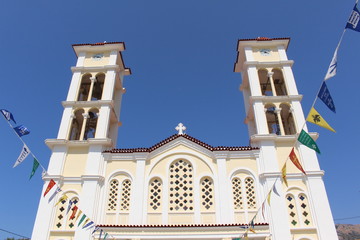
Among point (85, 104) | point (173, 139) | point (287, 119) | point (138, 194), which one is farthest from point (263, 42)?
point (138, 194)

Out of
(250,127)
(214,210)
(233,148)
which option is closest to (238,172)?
(233,148)

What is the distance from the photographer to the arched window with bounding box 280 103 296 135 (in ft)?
56.2

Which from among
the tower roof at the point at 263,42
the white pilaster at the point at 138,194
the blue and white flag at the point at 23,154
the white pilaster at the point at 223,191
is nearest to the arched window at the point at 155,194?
the white pilaster at the point at 138,194

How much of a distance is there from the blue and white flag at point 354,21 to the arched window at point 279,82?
11.5 m

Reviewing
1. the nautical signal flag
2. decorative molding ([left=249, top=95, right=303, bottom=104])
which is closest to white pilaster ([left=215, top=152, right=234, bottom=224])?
decorative molding ([left=249, top=95, right=303, bottom=104])

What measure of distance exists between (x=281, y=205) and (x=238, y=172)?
2586 mm

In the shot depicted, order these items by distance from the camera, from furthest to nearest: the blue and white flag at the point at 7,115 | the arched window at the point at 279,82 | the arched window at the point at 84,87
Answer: the arched window at the point at 84,87
the arched window at the point at 279,82
the blue and white flag at the point at 7,115

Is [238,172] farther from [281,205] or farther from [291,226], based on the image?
[291,226]

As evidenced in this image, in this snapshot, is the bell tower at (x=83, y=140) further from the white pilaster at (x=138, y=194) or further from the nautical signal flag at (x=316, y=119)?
the nautical signal flag at (x=316, y=119)

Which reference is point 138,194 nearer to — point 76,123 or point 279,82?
point 76,123

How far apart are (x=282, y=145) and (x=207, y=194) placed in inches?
193

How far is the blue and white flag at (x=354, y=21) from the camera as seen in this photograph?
23.2 feet

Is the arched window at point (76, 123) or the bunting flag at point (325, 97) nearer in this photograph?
the bunting flag at point (325, 97)

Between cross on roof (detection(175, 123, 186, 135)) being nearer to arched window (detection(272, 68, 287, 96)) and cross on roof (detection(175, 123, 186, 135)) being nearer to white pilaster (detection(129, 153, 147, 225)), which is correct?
white pilaster (detection(129, 153, 147, 225))
